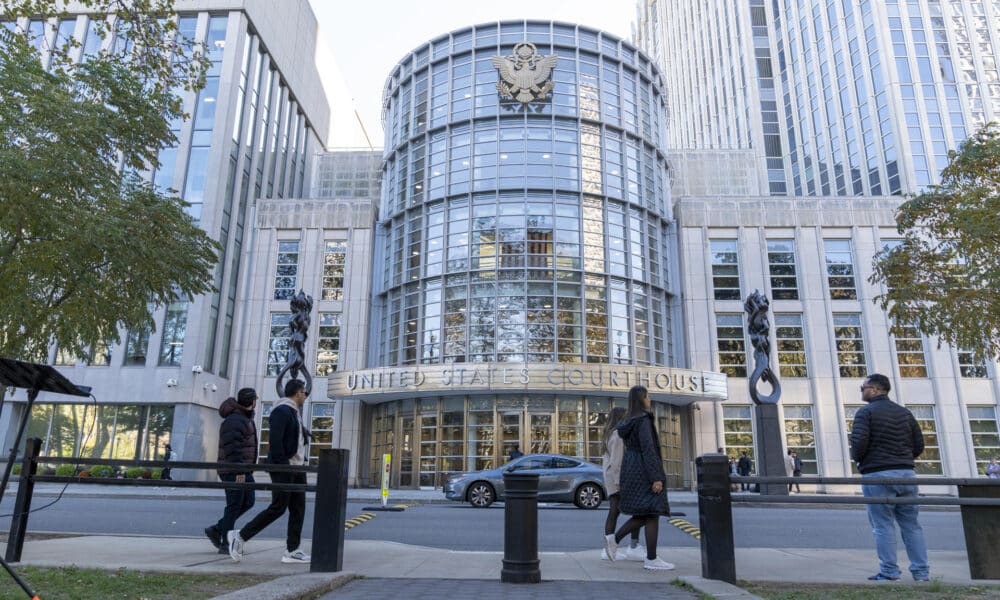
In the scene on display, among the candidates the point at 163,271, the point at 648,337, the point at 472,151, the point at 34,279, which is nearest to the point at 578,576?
the point at 163,271

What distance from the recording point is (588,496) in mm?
15688

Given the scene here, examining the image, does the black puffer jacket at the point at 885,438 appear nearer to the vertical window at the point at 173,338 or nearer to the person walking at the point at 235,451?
the person walking at the point at 235,451

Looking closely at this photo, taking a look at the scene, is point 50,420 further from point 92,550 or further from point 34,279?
point 92,550

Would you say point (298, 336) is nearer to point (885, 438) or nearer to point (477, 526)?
point (477, 526)

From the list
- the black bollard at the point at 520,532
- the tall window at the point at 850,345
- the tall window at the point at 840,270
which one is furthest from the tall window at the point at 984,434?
the black bollard at the point at 520,532

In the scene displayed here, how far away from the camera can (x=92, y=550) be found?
724 centimetres

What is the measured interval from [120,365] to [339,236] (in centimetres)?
1185

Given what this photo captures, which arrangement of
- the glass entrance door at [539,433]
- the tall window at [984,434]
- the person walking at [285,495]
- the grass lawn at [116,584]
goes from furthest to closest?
the tall window at [984,434] < the glass entrance door at [539,433] < the person walking at [285,495] < the grass lawn at [116,584]

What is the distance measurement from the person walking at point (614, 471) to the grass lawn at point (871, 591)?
1.79 m

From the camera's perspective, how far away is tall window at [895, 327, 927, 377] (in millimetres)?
30906

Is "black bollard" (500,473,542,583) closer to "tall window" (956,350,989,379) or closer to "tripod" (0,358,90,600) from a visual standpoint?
"tripod" (0,358,90,600)

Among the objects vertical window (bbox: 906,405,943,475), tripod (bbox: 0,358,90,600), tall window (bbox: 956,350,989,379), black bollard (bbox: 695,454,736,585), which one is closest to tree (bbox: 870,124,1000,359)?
black bollard (bbox: 695,454,736,585)

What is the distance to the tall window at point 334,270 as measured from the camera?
3331cm

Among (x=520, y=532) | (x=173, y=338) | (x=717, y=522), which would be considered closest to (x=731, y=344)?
(x=173, y=338)
